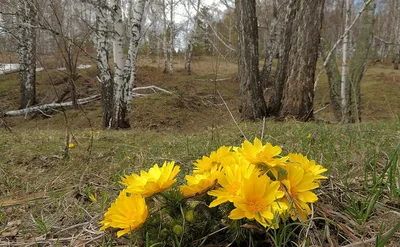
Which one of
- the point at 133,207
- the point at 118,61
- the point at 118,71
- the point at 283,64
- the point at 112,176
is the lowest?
the point at 112,176

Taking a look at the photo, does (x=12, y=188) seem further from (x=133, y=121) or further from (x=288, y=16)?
(x=133, y=121)

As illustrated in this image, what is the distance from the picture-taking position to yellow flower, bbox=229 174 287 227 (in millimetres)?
784

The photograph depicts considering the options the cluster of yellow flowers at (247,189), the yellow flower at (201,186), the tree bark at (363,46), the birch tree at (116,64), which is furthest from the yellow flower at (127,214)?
the tree bark at (363,46)

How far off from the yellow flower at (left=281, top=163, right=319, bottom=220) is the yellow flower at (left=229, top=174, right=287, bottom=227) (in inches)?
2.2

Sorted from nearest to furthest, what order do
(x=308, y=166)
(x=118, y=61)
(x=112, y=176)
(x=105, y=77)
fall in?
(x=308, y=166)
(x=112, y=176)
(x=118, y=61)
(x=105, y=77)

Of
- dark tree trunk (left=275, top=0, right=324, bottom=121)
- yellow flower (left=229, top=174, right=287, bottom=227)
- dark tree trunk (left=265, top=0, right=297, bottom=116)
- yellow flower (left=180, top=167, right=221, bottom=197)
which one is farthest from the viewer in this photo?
dark tree trunk (left=265, top=0, right=297, bottom=116)

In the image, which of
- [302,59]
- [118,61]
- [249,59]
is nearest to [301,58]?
[302,59]

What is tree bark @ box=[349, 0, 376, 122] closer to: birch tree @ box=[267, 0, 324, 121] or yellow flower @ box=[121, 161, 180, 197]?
birch tree @ box=[267, 0, 324, 121]

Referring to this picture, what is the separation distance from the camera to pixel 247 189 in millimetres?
801

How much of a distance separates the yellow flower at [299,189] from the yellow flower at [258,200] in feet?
0.19

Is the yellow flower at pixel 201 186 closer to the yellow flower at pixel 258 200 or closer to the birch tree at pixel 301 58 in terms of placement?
the yellow flower at pixel 258 200

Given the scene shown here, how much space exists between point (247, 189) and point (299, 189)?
7.1 inches

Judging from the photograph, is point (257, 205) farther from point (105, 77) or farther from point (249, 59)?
point (105, 77)

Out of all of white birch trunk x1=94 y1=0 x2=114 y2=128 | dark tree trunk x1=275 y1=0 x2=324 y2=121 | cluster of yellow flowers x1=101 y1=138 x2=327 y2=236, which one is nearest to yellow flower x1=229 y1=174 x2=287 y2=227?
cluster of yellow flowers x1=101 y1=138 x2=327 y2=236
